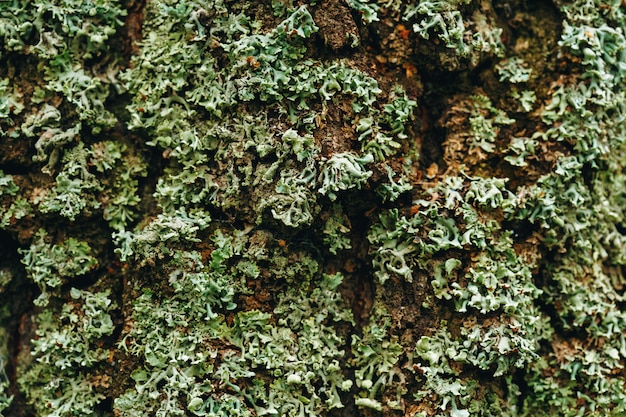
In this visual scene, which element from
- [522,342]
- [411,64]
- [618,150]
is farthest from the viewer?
[618,150]

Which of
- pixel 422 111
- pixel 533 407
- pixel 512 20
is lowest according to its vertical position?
pixel 533 407

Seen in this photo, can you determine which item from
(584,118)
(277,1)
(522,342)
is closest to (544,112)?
(584,118)

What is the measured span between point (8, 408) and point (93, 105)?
1.23 m

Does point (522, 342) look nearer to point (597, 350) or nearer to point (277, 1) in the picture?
point (597, 350)

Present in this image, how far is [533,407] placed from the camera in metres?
2.51

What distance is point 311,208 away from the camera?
7.61 feet

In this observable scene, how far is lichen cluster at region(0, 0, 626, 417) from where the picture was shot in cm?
234

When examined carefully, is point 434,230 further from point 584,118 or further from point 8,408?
point 8,408

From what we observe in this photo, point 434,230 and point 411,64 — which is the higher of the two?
point 411,64

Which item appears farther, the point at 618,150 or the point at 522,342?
the point at 618,150

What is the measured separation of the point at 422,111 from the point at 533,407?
1215 mm

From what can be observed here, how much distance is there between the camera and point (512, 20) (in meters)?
2.65

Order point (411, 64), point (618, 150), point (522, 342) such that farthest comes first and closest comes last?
point (618, 150)
point (411, 64)
point (522, 342)

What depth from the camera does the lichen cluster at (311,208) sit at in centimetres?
234
